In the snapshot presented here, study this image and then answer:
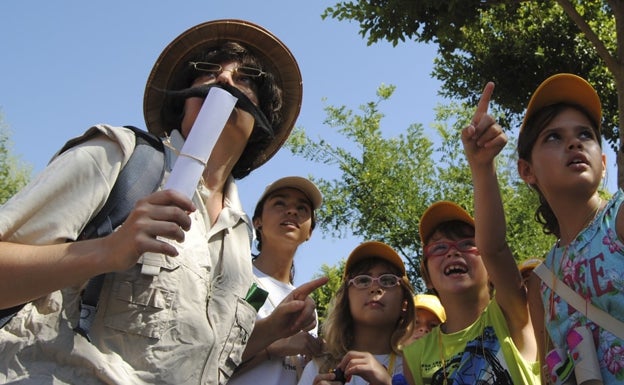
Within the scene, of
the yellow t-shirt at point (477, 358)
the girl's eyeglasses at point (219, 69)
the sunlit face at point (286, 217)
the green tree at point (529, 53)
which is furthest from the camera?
the green tree at point (529, 53)

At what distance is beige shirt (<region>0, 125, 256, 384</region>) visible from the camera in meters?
1.60

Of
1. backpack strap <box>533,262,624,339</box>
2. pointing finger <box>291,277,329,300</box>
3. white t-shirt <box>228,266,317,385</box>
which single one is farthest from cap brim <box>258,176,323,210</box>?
backpack strap <box>533,262,624,339</box>

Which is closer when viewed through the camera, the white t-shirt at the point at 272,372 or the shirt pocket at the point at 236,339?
the shirt pocket at the point at 236,339

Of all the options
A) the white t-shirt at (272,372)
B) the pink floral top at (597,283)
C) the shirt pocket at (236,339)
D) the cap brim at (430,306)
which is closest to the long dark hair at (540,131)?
the pink floral top at (597,283)

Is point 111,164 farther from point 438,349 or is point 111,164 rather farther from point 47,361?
point 438,349

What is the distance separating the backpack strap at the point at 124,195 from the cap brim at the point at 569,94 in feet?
4.88

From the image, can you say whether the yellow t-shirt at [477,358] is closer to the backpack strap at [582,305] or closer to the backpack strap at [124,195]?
the backpack strap at [582,305]

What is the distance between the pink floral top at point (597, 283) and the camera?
191cm

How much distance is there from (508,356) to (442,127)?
14985 millimetres

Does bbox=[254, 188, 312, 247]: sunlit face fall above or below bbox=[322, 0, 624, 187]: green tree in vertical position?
below

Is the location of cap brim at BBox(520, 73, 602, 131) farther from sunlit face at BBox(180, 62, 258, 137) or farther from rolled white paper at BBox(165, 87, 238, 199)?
rolled white paper at BBox(165, 87, 238, 199)

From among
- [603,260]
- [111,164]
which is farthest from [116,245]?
[603,260]

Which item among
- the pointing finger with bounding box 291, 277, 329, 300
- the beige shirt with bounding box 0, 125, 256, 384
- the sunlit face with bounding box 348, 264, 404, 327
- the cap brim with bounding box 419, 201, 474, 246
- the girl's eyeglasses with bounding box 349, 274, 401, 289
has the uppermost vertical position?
the cap brim with bounding box 419, 201, 474, 246

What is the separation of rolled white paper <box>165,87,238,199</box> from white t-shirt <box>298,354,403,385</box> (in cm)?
159
